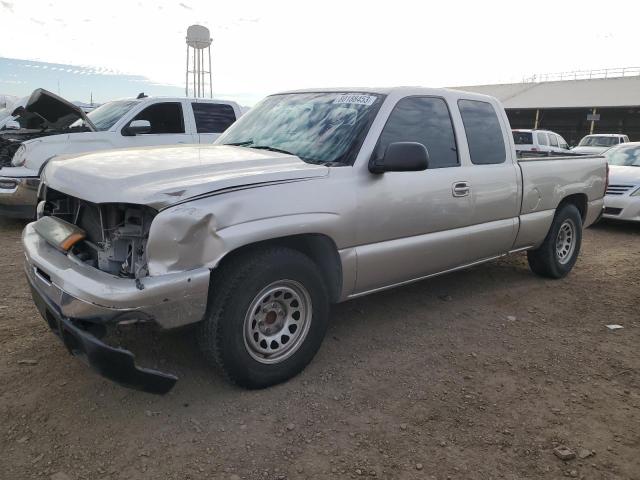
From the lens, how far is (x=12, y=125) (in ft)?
28.6

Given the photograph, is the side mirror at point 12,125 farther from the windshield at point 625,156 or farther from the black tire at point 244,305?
the windshield at point 625,156

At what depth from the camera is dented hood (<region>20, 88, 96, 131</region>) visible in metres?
6.73

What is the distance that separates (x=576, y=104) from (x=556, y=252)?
108 ft

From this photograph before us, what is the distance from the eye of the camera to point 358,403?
3.19 meters

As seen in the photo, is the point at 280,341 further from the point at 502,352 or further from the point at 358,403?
the point at 502,352

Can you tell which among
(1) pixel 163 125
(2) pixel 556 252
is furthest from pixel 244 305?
(1) pixel 163 125

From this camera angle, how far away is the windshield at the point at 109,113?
8.25m

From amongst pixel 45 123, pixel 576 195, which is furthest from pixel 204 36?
pixel 576 195

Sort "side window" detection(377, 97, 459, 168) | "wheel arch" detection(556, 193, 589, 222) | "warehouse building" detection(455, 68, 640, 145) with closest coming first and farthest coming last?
"side window" detection(377, 97, 459, 168)
"wheel arch" detection(556, 193, 589, 222)
"warehouse building" detection(455, 68, 640, 145)

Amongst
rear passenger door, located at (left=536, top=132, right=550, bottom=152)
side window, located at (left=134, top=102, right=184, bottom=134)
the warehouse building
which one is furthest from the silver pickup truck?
the warehouse building

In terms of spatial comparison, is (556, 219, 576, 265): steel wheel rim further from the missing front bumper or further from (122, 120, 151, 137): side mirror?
(122, 120, 151, 137): side mirror

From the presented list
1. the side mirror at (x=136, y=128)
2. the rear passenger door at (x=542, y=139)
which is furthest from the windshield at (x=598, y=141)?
the side mirror at (x=136, y=128)

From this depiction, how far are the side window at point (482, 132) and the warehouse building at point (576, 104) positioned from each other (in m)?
31.7

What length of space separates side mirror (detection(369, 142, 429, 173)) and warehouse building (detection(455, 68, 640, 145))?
33.4 m
